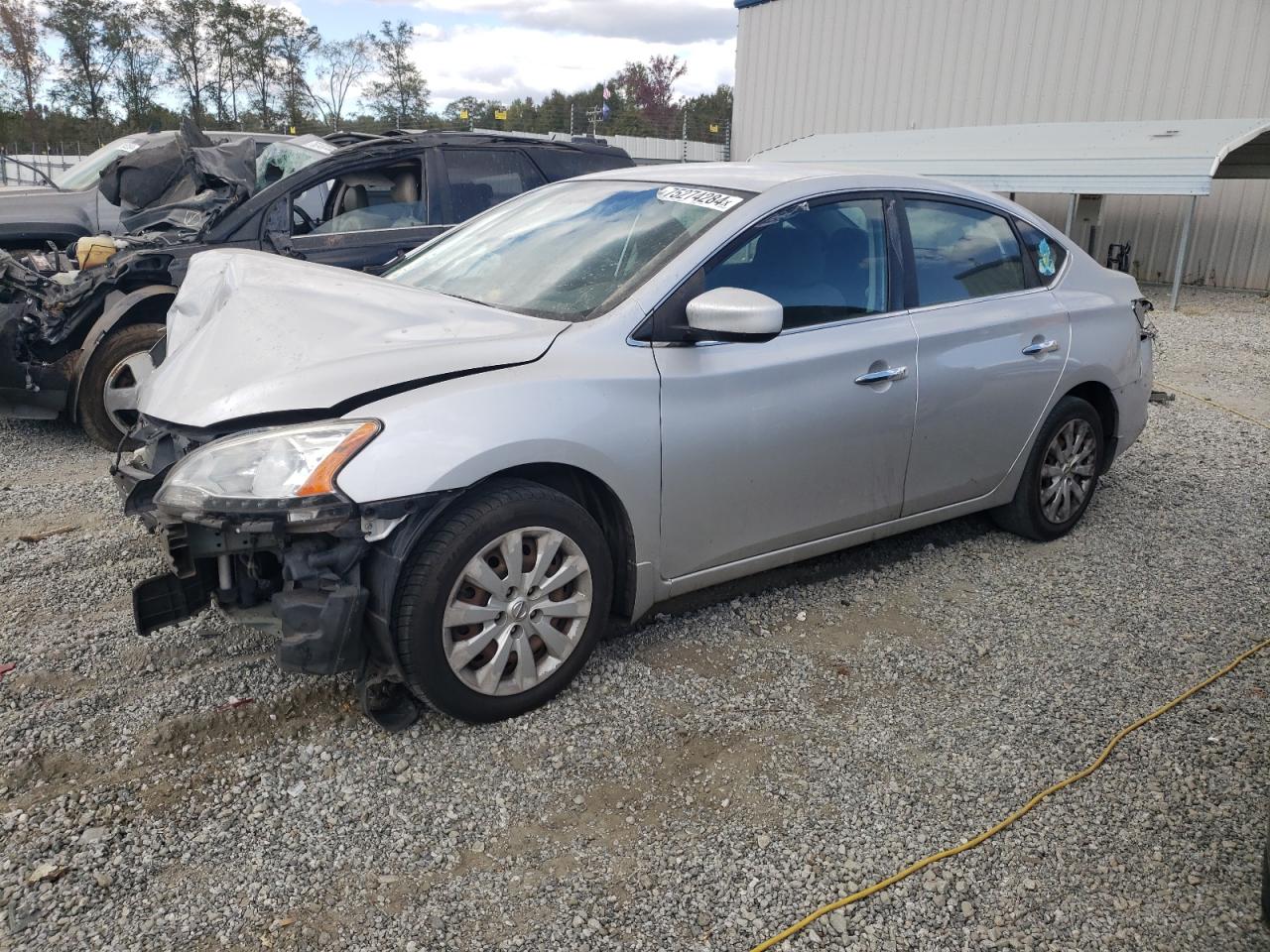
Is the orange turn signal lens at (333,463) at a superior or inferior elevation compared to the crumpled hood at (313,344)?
inferior

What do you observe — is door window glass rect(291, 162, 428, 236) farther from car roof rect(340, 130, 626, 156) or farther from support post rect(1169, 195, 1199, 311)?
support post rect(1169, 195, 1199, 311)

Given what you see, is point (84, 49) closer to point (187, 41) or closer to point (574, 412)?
point (187, 41)

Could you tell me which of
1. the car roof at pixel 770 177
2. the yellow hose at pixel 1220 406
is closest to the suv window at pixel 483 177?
the car roof at pixel 770 177

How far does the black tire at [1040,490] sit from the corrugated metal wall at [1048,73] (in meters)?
13.5

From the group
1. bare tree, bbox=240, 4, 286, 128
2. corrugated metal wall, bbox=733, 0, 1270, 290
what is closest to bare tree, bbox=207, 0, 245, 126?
bare tree, bbox=240, 4, 286, 128

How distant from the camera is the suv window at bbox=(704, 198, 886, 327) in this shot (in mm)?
3457

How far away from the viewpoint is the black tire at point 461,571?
276 centimetres

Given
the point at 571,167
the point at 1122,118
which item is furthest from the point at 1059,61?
the point at 571,167

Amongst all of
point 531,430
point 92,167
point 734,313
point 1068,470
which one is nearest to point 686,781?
point 531,430

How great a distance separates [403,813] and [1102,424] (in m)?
3.93

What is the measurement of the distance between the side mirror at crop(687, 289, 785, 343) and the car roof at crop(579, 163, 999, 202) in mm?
712

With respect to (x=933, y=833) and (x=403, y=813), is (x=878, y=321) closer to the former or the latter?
(x=933, y=833)

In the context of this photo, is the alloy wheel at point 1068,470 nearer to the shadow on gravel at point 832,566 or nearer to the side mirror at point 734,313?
the shadow on gravel at point 832,566

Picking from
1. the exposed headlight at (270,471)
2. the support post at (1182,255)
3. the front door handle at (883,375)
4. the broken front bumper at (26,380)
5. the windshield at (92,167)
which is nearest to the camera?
the exposed headlight at (270,471)
